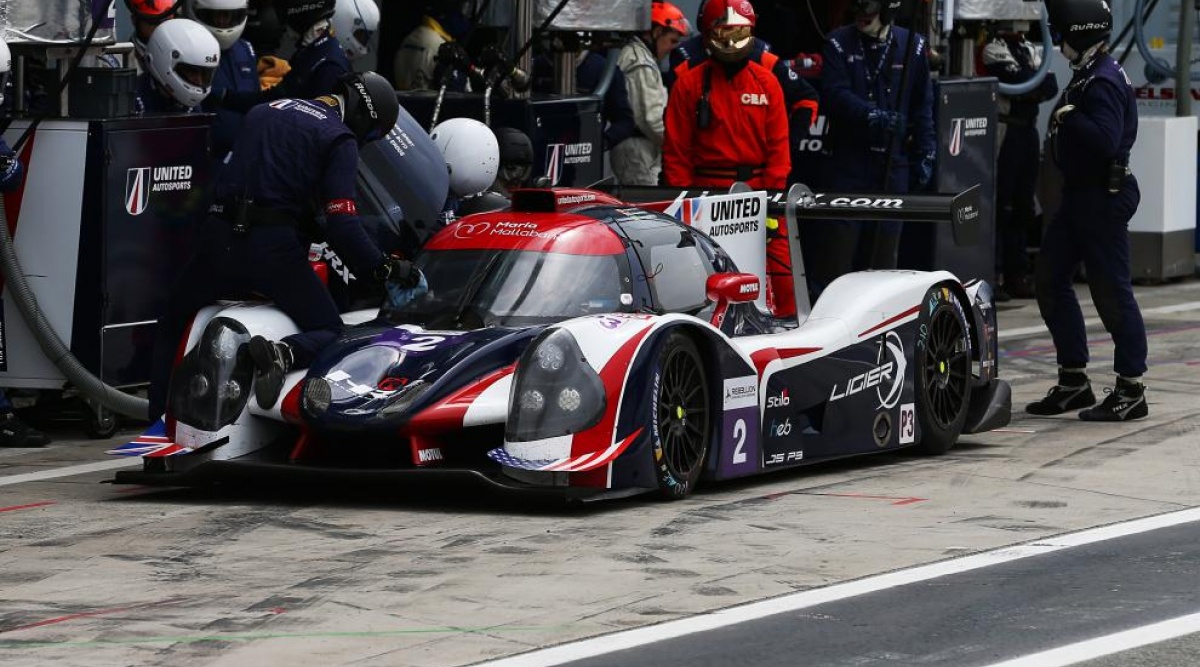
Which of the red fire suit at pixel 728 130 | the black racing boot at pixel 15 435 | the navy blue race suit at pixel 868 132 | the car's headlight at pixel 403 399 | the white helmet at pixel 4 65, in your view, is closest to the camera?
the car's headlight at pixel 403 399

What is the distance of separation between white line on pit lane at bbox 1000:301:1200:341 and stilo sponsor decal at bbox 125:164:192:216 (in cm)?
612

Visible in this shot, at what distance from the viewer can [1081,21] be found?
40.5 ft

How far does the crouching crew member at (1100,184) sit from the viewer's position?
484 inches

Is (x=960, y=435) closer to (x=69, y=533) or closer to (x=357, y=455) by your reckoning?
(x=357, y=455)

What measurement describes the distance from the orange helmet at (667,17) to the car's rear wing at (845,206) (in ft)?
18.7

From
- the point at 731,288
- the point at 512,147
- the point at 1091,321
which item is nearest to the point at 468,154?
the point at 512,147

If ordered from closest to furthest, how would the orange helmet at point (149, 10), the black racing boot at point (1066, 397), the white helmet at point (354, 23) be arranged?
1. the black racing boot at point (1066, 397)
2. the orange helmet at point (149, 10)
3. the white helmet at point (354, 23)

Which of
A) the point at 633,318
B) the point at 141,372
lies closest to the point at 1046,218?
→ the point at 141,372

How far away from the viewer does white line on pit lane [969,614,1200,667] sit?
666 cm

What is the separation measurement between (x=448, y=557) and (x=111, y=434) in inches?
169

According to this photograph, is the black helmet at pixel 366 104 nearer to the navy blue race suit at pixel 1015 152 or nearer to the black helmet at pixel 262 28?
the black helmet at pixel 262 28

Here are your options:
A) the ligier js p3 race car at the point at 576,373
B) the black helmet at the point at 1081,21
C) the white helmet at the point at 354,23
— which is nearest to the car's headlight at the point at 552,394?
the ligier js p3 race car at the point at 576,373

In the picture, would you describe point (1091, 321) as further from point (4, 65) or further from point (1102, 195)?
point (4, 65)

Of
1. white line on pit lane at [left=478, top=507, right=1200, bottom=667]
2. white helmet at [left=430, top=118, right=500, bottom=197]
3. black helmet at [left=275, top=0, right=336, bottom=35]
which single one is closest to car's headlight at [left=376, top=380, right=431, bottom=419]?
white line on pit lane at [left=478, top=507, right=1200, bottom=667]
